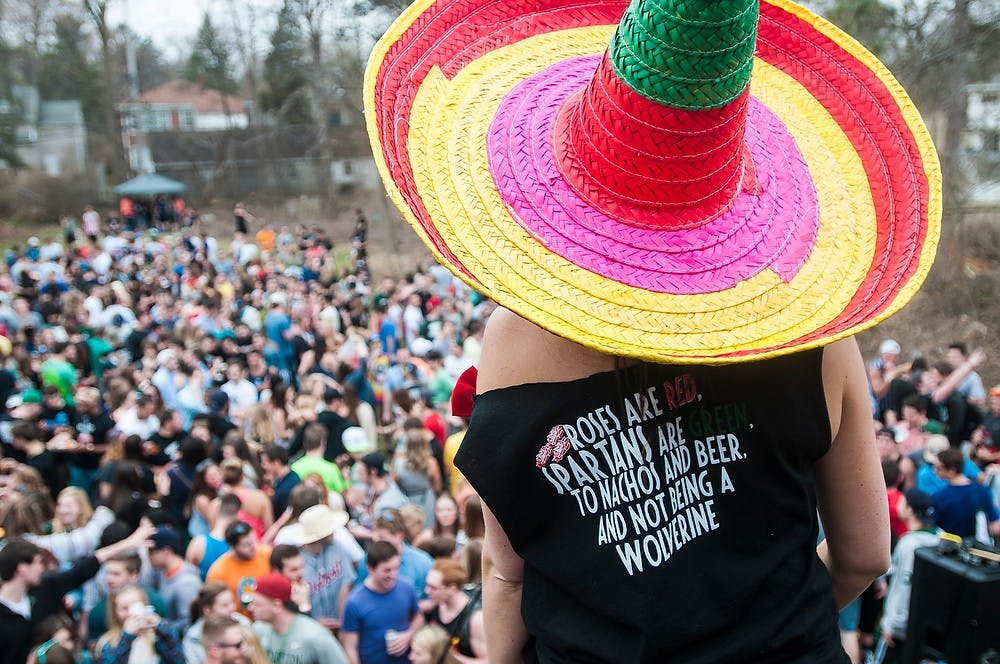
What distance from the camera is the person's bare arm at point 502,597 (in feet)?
4.86

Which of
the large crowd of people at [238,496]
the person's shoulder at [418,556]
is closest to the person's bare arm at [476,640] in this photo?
the large crowd of people at [238,496]

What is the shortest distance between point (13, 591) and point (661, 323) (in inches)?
188

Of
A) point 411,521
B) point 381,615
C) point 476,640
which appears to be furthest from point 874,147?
point 411,521

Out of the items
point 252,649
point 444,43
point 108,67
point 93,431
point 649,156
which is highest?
point 108,67

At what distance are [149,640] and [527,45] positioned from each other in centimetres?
402

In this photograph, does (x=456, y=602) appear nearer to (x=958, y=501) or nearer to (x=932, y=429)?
(x=958, y=501)

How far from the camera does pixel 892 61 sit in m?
15.3

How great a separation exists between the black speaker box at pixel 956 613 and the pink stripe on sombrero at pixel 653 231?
222cm

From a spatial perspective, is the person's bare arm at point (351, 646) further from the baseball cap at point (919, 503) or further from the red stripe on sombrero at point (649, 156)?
the red stripe on sombrero at point (649, 156)

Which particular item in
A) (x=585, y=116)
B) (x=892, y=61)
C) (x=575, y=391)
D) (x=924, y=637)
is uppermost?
(x=892, y=61)

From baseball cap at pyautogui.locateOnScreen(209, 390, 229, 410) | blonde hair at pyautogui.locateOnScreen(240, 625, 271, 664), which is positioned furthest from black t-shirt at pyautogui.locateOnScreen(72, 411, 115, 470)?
blonde hair at pyautogui.locateOnScreen(240, 625, 271, 664)

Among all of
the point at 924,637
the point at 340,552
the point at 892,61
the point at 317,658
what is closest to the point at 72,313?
the point at 340,552

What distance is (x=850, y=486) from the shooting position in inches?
57.9

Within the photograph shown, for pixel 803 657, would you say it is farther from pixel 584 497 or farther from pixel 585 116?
pixel 585 116
